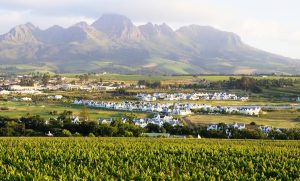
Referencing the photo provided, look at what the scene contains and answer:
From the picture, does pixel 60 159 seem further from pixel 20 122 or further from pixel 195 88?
pixel 195 88

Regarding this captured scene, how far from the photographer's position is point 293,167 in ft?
102

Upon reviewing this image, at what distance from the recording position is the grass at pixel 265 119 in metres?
97.6

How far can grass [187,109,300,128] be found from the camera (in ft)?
320

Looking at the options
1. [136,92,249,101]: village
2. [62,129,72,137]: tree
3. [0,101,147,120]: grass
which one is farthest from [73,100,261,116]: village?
[62,129,72,137]: tree

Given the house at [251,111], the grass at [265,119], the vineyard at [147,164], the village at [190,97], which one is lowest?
the grass at [265,119]

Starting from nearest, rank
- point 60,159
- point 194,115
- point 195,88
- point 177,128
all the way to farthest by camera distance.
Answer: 1. point 60,159
2. point 177,128
3. point 194,115
4. point 195,88

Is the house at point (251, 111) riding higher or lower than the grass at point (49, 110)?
higher

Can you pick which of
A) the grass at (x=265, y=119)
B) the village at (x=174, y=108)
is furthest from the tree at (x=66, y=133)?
the village at (x=174, y=108)

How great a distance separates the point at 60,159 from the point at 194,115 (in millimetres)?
82716

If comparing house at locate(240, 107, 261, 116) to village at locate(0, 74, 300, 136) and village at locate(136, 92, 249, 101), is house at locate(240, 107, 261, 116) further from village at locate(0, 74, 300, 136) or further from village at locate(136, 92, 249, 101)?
village at locate(136, 92, 249, 101)

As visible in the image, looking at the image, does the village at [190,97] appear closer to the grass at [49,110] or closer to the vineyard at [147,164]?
the grass at [49,110]

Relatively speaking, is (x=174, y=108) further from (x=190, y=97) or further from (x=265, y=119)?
(x=190, y=97)

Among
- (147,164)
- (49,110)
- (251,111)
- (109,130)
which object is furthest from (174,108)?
(147,164)

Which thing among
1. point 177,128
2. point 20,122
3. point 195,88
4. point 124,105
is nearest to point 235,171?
point 177,128
